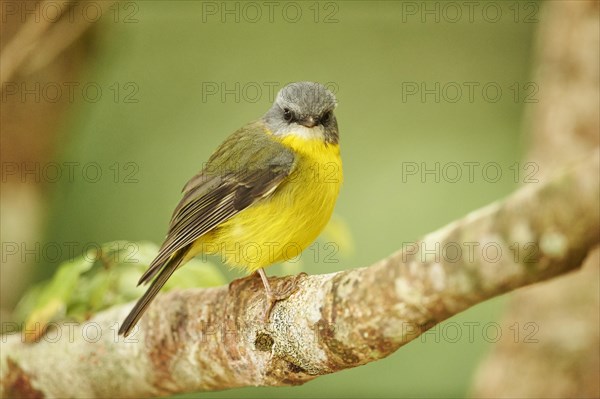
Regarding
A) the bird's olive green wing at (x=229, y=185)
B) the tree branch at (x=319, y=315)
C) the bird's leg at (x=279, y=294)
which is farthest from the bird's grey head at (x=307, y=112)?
the bird's leg at (x=279, y=294)

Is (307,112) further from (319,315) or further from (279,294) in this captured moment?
(319,315)

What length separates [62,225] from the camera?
6.05 m

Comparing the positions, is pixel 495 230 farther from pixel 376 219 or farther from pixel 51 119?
pixel 376 219

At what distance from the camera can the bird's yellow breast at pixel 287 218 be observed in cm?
293

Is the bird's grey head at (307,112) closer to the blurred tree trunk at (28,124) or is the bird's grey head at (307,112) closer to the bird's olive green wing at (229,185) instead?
the bird's olive green wing at (229,185)

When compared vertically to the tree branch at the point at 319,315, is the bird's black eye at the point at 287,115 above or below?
above

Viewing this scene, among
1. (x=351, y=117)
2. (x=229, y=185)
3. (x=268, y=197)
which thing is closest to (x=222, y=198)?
(x=229, y=185)

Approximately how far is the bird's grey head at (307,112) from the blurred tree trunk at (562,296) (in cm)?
133

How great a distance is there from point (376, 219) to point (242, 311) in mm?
3259

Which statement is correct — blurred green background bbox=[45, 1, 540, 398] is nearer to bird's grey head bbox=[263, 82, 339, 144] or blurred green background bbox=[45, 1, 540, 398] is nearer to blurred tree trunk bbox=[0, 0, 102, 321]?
blurred tree trunk bbox=[0, 0, 102, 321]

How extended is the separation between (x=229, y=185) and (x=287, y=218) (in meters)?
0.29

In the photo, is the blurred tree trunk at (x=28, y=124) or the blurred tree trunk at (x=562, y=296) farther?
the blurred tree trunk at (x=28, y=124)

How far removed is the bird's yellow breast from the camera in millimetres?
2926

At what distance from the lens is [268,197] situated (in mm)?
2961
